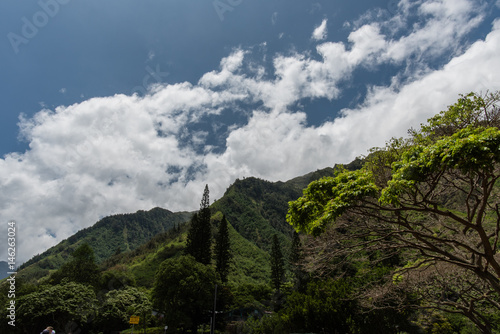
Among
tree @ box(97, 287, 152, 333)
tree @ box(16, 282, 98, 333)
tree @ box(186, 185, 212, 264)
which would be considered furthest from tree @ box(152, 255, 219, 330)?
tree @ box(186, 185, 212, 264)

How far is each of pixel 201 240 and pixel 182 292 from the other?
45.9 ft

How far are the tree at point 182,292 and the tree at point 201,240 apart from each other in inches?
398

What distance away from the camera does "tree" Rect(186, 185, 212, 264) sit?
127 ft

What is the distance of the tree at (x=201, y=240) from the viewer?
38.6 meters

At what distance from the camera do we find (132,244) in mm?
175750

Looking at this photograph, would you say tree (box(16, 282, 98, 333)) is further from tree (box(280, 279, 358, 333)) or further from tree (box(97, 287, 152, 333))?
tree (box(280, 279, 358, 333))

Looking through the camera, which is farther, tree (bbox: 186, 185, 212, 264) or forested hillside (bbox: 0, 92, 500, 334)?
tree (bbox: 186, 185, 212, 264)

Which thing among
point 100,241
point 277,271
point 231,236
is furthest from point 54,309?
point 100,241

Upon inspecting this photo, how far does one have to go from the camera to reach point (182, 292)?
2605cm

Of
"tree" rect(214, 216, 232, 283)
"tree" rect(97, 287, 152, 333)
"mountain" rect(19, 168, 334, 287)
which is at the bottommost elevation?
"tree" rect(97, 287, 152, 333)

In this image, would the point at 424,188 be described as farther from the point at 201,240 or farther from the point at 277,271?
the point at 277,271

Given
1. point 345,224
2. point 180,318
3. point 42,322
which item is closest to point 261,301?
point 180,318

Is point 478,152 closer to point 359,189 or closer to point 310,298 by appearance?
point 359,189

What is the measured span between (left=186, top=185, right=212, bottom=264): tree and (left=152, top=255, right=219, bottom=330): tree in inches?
398
